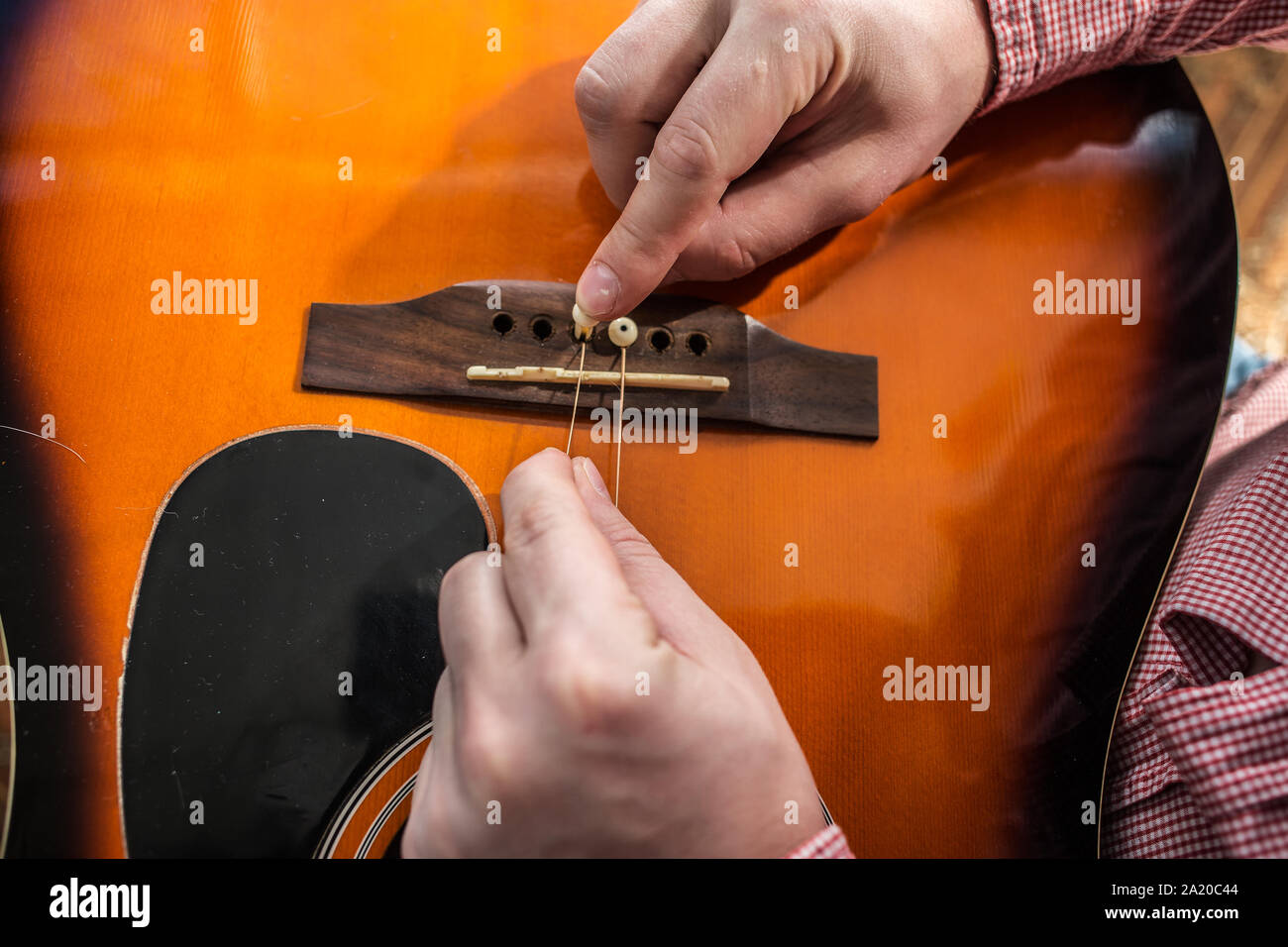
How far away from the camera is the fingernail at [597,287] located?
65cm

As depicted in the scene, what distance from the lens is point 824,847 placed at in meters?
0.47

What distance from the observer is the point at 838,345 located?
73 cm

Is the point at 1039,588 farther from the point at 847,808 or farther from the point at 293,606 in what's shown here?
the point at 293,606

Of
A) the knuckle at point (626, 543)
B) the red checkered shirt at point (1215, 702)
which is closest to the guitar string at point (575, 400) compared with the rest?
the knuckle at point (626, 543)

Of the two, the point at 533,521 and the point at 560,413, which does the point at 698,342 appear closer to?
the point at 560,413

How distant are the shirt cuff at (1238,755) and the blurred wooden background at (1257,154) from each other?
39.6 inches

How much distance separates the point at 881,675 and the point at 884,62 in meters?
0.51

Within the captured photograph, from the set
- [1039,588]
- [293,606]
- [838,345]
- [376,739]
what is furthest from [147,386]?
[1039,588]

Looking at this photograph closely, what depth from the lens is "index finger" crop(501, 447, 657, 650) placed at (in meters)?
0.45

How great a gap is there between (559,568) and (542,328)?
28cm

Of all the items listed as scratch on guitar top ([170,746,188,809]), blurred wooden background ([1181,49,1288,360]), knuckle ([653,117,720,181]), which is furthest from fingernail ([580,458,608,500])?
blurred wooden background ([1181,49,1288,360])

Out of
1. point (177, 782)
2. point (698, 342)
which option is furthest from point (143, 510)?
point (698, 342)
